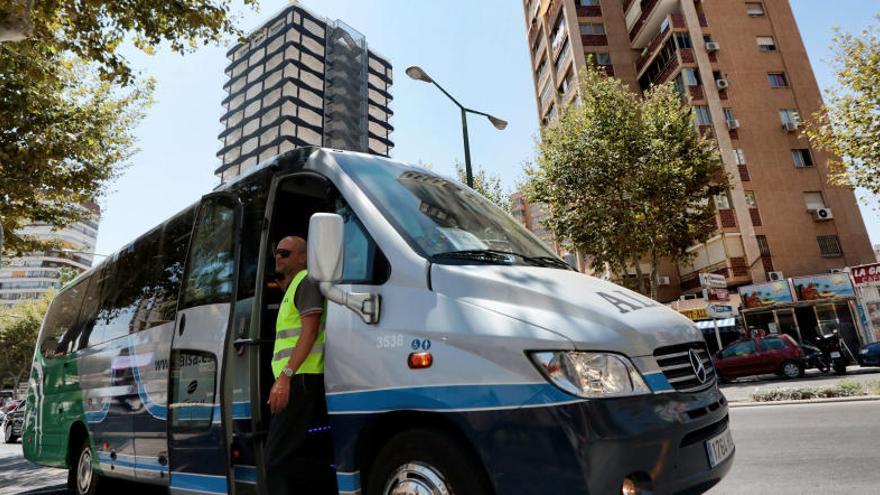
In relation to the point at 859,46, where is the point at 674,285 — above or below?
below

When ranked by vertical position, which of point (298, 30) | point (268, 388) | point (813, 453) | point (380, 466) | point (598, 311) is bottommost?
point (813, 453)

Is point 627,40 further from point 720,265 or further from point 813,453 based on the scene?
point 813,453

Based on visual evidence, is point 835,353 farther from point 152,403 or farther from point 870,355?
point 152,403

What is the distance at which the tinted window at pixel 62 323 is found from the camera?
6766mm

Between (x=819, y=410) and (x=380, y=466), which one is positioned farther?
(x=819, y=410)

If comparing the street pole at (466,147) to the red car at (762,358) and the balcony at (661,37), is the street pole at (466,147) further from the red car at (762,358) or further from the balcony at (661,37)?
the balcony at (661,37)

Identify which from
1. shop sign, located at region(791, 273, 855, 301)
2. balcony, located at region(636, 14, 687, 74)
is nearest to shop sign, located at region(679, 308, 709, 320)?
shop sign, located at region(791, 273, 855, 301)

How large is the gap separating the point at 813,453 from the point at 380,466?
5.01 metres

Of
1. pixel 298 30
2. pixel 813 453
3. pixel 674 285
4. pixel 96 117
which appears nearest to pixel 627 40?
pixel 674 285

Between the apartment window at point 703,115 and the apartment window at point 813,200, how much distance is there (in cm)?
673

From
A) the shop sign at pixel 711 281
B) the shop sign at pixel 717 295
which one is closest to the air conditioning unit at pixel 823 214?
the shop sign at pixel 711 281

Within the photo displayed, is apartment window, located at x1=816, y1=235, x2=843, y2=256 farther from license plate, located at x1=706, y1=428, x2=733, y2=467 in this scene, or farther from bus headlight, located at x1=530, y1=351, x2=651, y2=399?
bus headlight, located at x1=530, y1=351, x2=651, y2=399

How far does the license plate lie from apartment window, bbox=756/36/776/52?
36.4 meters

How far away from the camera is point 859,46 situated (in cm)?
1471
